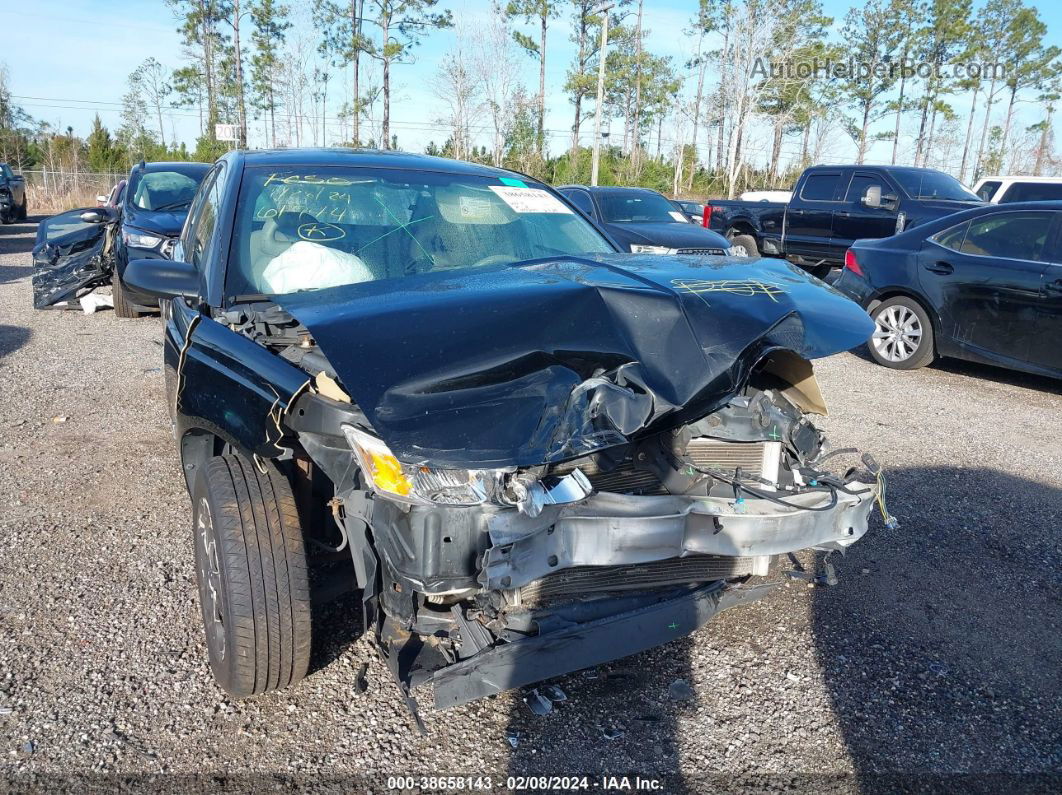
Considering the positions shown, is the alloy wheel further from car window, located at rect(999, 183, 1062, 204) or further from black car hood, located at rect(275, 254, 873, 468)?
car window, located at rect(999, 183, 1062, 204)

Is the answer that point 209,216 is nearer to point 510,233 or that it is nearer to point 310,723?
point 510,233

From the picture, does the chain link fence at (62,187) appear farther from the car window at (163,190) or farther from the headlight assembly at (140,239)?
the headlight assembly at (140,239)

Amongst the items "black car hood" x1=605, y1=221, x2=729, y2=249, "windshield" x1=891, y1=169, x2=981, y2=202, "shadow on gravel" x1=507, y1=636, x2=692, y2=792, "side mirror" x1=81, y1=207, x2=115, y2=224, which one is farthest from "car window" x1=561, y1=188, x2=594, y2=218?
"shadow on gravel" x1=507, y1=636, x2=692, y2=792

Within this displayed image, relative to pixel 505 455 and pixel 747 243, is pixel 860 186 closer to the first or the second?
pixel 747 243

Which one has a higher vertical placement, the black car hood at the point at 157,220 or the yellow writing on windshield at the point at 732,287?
the yellow writing on windshield at the point at 732,287

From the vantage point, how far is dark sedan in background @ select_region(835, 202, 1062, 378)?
21.0 feet

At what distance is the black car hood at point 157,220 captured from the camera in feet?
27.8

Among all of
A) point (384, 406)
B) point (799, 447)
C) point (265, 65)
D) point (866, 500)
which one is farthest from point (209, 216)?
point (265, 65)

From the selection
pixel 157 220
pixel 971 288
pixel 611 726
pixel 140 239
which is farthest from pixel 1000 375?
pixel 157 220

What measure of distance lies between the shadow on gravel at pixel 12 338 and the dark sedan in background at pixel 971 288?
26.0ft

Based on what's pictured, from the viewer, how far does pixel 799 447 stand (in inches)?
104

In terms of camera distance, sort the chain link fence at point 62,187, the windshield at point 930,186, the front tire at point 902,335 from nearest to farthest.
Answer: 1. the front tire at point 902,335
2. the windshield at point 930,186
3. the chain link fence at point 62,187

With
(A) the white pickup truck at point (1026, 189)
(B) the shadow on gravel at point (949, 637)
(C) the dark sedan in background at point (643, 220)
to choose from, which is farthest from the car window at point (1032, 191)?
(B) the shadow on gravel at point (949, 637)

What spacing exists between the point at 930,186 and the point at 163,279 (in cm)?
1119
